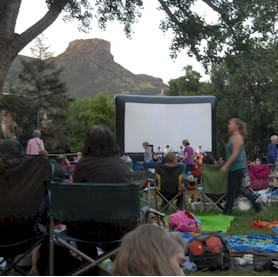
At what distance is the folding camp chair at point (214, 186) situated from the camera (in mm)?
8945

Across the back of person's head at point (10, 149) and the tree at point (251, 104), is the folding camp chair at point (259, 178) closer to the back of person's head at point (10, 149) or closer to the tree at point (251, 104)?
the back of person's head at point (10, 149)

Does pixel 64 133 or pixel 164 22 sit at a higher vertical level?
pixel 164 22

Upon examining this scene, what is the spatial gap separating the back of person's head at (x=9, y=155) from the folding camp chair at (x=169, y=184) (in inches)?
166

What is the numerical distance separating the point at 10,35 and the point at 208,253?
6.05 meters

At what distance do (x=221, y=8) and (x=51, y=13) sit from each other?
3.15m

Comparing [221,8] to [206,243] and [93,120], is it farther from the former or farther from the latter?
[93,120]

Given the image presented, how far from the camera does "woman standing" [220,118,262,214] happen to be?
812 cm

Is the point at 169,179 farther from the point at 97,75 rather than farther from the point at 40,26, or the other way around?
the point at 97,75


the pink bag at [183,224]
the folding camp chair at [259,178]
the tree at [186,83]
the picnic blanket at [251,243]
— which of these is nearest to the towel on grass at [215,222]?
the pink bag at [183,224]

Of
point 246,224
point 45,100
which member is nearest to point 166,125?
point 246,224

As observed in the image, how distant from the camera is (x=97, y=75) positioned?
136750 millimetres

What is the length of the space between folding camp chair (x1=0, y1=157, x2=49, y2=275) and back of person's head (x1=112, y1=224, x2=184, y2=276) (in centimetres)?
240

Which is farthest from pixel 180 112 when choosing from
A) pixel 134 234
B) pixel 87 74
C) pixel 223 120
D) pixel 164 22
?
pixel 87 74

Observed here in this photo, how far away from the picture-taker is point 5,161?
4410mm
